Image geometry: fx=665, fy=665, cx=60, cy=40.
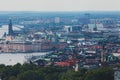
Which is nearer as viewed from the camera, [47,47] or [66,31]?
[47,47]

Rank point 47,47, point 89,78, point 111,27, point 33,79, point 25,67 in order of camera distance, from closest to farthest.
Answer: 1. point 89,78
2. point 33,79
3. point 25,67
4. point 47,47
5. point 111,27

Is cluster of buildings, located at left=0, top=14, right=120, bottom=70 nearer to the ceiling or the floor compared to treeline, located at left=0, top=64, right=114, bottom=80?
nearer to the floor

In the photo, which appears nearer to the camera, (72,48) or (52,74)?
(52,74)

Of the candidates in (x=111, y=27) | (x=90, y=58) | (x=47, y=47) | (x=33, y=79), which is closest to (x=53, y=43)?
(x=47, y=47)

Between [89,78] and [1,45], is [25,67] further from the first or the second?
[1,45]

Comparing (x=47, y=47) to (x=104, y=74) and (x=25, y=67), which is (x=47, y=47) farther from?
(x=104, y=74)

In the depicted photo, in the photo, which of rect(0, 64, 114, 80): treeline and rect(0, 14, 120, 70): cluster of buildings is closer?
rect(0, 64, 114, 80): treeline

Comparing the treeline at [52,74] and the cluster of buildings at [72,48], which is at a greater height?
the treeline at [52,74]

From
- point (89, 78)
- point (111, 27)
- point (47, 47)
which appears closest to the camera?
point (89, 78)

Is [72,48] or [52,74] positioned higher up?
[52,74]

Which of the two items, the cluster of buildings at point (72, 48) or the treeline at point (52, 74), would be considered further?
the cluster of buildings at point (72, 48)
